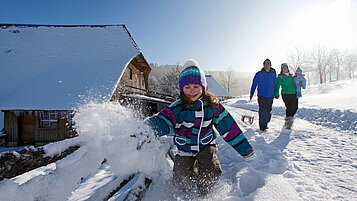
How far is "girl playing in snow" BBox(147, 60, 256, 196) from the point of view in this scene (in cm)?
184

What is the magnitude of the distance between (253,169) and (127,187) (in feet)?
5.49

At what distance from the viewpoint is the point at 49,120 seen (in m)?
10.7

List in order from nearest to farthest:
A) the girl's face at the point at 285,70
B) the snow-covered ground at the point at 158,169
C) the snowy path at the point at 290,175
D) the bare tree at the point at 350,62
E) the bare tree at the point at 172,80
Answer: the snow-covered ground at the point at 158,169 → the snowy path at the point at 290,175 → the girl's face at the point at 285,70 → the bare tree at the point at 172,80 → the bare tree at the point at 350,62

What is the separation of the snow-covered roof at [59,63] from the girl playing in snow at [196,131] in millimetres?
7515

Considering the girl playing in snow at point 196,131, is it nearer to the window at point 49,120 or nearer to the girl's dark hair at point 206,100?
the girl's dark hair at point 206,100

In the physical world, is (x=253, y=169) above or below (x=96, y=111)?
below

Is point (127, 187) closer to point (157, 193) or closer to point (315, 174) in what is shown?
point (157, 193)

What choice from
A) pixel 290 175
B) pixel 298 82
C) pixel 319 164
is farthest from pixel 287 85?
pixel 290 175

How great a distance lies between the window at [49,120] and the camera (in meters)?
10.7

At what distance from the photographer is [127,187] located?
1669 millimetres

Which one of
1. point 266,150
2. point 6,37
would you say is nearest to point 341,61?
point 266,150

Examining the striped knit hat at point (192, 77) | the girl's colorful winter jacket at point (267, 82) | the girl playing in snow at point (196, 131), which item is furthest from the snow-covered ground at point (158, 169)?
the girl's colorful winter jacket at point (267, 82)

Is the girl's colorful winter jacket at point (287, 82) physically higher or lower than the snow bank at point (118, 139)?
higher

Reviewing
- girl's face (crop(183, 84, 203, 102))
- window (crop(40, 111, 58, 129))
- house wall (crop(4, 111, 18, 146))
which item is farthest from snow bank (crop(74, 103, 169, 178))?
house wall (crop(4, 111, 18, 146))
